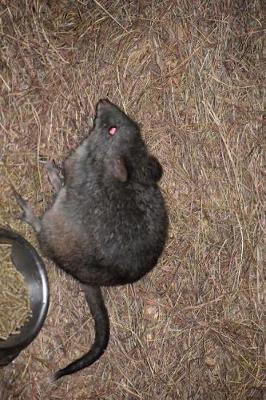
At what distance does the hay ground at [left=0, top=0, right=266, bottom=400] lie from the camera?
5129 millimetres

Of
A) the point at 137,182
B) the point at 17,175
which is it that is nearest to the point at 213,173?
the point at 137,182

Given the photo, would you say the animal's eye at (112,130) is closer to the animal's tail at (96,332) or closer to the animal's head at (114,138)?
the animal's head at (114,138)

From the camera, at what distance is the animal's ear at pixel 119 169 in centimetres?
476

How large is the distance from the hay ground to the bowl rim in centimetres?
31

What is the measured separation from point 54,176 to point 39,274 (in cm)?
90

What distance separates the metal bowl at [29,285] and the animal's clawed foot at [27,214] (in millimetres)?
210

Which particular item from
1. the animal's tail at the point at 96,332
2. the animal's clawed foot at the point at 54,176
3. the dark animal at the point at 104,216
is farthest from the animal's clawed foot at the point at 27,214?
the animal's tail at the point at 96,332

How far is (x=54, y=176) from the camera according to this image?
5.14 metres

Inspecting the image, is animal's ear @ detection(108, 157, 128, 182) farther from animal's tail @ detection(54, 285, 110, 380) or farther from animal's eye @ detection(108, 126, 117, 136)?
animal's tail @ detection(54, 285, 110, 380)

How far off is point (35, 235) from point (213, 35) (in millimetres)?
2726

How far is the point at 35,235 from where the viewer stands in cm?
511

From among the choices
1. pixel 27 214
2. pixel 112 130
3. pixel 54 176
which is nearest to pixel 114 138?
pixel 112 130

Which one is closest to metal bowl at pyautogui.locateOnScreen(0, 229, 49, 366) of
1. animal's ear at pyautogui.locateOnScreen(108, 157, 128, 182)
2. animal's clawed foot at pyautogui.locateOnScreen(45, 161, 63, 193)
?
animal's clawed foot at pyautogui.locateOnScreen(45, 161, 63, 193)

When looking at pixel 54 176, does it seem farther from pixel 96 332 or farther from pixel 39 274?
pixel 96 332
